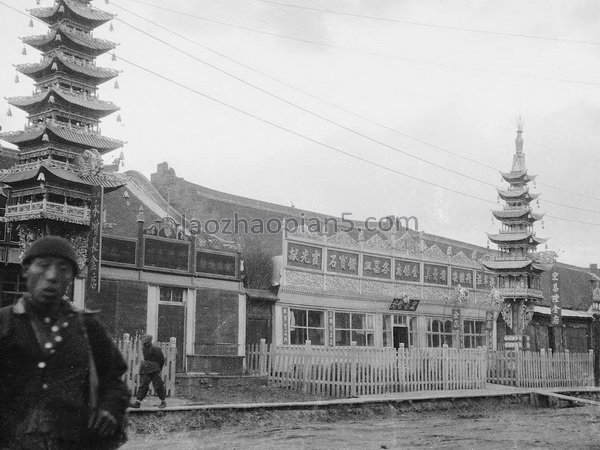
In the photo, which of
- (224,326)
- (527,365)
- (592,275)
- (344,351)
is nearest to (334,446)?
(344,351)

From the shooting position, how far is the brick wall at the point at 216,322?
21.2 metres

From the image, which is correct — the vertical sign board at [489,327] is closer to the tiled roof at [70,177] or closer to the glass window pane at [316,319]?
the glass window pane at [316,319]

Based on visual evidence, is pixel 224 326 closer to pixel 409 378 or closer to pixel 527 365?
pixel 409 378

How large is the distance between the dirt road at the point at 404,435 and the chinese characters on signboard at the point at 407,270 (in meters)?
13.3

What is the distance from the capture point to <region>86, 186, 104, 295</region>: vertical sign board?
17484mm

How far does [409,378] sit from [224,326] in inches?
224

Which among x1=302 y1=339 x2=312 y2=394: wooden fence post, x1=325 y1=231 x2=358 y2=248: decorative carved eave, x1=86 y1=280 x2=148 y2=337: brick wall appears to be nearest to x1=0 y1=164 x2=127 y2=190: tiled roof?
x1=86 y1=280 x2=148 y2=337: brick wall

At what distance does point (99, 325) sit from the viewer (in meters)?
3.57

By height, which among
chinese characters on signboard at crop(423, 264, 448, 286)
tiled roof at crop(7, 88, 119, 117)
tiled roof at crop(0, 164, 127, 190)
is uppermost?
tiled roof at crop(7, 88, 119, 117)

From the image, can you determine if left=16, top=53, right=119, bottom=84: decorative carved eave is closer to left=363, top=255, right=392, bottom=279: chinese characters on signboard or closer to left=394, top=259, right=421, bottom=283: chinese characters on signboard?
left=363, top=255, right=392, bottom=279: chinese characters on signboard

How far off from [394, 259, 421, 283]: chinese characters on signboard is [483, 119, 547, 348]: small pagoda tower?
581 centimetres

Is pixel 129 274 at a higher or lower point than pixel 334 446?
higher

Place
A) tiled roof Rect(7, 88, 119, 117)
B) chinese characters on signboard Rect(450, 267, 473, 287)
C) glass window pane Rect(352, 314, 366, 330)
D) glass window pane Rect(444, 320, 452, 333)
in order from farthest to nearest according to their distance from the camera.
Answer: chinese characters on signboard Rect(450, 267, 473, 287), glass window pane Rect(444, 320, 452, 333), glass window pane Rect(352, 314, 366, 330), tiled roof Rect(7, 88, 119, 117)

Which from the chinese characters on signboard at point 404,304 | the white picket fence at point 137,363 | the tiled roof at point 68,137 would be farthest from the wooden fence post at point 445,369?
the tiled roof at point 68,137
